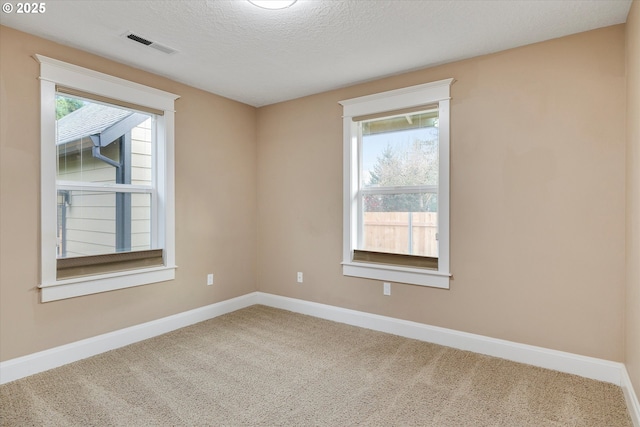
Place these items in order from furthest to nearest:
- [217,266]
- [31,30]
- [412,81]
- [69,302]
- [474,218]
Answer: [217,266] < [412,81] < [474,218] < [69,302] < [31,30]

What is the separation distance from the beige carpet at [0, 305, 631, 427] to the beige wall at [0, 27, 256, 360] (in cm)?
35

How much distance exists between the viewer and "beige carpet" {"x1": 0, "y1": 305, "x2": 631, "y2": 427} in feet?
6.68

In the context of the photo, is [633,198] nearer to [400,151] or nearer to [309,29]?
[400,151]

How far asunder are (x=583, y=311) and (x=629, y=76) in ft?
5.38

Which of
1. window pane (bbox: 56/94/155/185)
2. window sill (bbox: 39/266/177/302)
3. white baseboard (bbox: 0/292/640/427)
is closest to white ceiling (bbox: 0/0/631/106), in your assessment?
window pane (bbox: 56/94/155/185)

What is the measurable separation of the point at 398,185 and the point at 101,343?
120 inches

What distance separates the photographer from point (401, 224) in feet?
11.3

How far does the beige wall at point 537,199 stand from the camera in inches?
96.1

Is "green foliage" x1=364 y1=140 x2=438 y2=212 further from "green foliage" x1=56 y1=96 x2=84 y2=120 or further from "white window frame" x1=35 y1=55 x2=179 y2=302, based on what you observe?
"green foliage" x1=56 y1=96 x2=84 y2=120

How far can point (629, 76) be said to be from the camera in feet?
7.41

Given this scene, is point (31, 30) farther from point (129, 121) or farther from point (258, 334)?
point (258, 334)

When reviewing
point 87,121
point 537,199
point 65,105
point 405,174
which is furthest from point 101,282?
point 537,199

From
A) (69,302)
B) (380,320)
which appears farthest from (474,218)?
(69,302)

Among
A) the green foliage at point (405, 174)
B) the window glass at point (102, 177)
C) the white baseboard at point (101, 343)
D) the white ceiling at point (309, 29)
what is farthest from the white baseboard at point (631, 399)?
the window glass at point (102, 177)
